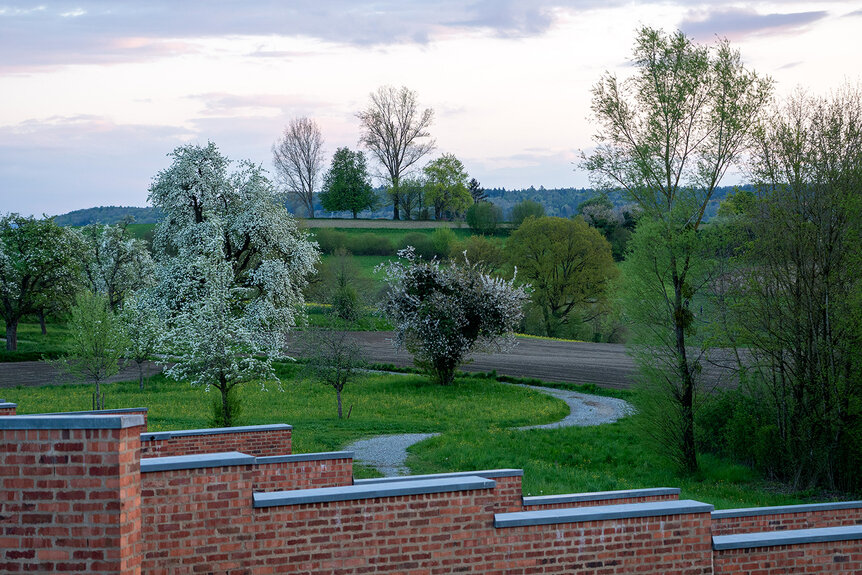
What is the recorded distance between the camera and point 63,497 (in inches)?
207

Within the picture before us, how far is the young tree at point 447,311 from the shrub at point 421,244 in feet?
129

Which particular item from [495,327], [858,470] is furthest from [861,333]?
[495,327]

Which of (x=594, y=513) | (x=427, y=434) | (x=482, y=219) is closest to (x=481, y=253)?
(x=482, y=219)

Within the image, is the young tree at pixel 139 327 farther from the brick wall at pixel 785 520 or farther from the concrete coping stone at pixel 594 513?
the concrete coping stone at pixel 594 513

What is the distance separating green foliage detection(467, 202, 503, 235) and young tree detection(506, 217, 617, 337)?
24.1m

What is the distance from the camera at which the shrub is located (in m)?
79.8

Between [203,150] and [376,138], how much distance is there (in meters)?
51.9

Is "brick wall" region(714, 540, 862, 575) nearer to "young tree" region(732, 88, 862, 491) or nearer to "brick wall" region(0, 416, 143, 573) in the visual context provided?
"brick wall" region(0, 416, 143, 573)

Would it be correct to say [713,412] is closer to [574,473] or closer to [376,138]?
[574,473]

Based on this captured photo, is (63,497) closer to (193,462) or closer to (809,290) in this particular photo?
(193,462)

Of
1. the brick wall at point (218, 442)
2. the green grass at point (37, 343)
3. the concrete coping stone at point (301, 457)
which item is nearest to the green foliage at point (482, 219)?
the green grass at point (37, 343)

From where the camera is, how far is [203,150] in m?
39.1

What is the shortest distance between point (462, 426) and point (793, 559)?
68.9 feet

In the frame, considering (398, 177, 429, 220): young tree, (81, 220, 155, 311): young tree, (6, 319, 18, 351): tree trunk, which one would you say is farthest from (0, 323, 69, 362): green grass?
(398, 177, 429, 220): young tree
